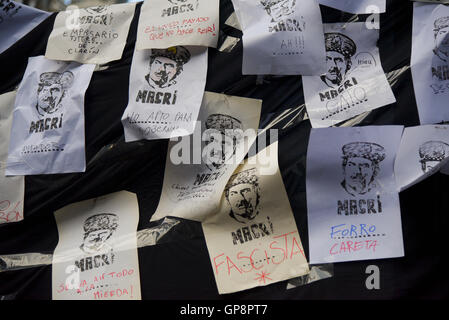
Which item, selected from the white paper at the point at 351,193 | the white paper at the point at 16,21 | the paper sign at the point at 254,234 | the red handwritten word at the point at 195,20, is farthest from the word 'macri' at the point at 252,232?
the white paper at the point at 16,21

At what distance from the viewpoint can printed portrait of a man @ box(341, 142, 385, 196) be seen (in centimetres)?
118

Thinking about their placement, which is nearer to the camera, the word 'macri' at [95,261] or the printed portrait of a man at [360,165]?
the printed portrait of a man at [360,165]

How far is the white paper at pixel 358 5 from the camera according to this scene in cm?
122

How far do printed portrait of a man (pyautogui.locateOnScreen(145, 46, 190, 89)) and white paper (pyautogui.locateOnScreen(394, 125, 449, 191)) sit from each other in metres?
0.58

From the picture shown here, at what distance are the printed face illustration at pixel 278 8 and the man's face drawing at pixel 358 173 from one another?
1.30ft

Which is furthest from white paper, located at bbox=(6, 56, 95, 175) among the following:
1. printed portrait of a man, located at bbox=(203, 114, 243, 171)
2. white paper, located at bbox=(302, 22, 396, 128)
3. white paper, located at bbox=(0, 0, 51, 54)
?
white paper, located at bbox=(302, 22, 396, 128)

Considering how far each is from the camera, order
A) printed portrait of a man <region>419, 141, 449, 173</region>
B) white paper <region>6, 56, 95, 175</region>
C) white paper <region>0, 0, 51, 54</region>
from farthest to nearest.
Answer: white paper <region>0, 0, 51, 54</region> → white paper <region>6, 56, 95, 175</region> → printed portrait of a man <region>419, 141, 449, 173</region>

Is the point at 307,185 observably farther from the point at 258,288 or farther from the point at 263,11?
the point at 263,11

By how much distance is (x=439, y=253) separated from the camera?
114 cm

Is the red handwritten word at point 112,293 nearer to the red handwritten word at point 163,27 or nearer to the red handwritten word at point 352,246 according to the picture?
the red handwritten word at point 352,246

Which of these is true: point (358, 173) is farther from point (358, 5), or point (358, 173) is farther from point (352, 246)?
point (358, 5)

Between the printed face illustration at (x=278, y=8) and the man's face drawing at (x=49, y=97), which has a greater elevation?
the printed face illustration at (x=278, y=8)

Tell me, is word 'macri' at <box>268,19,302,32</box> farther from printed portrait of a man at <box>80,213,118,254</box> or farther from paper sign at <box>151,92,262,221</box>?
printed portrait of a man at <box>80,213,118,254</box>
